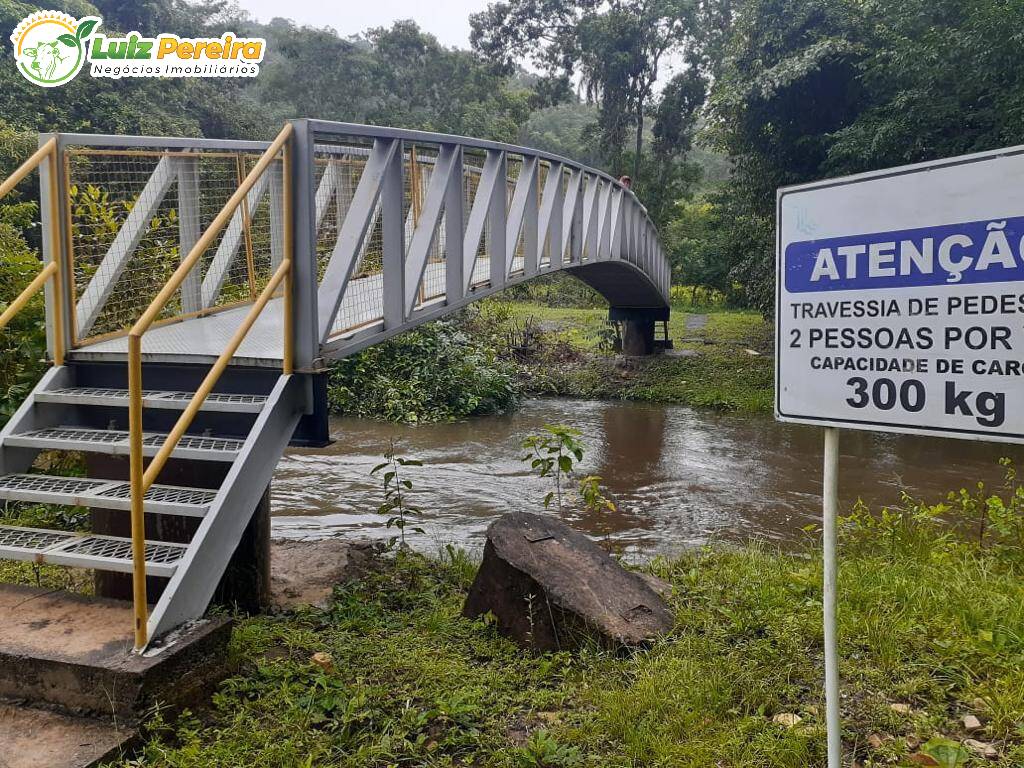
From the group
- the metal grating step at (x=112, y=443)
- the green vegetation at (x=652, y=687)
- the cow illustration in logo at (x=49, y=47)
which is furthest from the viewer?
the cow illustration in logo at (x=49, y=47)

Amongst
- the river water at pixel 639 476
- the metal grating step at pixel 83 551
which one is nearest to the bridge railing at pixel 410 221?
the metal grating step at pixel 83 551

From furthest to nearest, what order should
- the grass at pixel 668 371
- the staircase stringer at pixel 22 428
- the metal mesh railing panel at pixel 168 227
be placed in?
the grass at pixel 668 371 < the metal mesh railing panel at pixel 168 227 < the staircase stringer at pixel 22 428

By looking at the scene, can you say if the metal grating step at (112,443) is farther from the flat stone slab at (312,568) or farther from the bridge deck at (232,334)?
the flat stone slab at (312,568)

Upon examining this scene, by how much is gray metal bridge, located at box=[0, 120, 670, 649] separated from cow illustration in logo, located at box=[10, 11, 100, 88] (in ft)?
57.6

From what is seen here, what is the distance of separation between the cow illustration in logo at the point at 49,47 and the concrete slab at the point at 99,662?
70.0ft

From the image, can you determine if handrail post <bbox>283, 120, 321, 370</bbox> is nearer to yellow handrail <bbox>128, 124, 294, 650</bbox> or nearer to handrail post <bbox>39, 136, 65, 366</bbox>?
yellow handrail <bbox>128, 124, 294, 650</bbox>

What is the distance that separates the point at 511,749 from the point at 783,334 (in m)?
1.85

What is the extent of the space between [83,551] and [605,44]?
100 feet

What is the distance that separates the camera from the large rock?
402 centimetres

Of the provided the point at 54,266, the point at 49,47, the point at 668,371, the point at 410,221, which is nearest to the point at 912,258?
the point at 54,266

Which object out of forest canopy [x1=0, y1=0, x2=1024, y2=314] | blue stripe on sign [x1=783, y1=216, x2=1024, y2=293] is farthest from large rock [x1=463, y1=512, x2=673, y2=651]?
forest canopy [x1=0, y1=0, x2=1024, y2=314]

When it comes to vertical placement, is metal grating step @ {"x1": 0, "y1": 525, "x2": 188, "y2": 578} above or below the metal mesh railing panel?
below

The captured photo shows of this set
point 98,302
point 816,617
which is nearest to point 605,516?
point 816,617

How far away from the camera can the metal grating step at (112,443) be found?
3.84 meters
